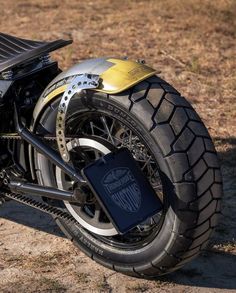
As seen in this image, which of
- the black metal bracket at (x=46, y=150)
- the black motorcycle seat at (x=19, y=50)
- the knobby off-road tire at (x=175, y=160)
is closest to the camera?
the knobby off-road tire at (x=175, y=160)

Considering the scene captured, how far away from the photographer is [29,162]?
3.85 meters

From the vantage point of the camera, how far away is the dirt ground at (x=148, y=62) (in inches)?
143

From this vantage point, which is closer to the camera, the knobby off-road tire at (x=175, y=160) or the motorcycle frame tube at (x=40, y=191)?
the knobby off-road tire at (x=175, y=160)

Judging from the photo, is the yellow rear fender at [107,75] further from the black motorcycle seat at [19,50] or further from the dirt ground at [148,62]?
the dirt ground at [148,62]

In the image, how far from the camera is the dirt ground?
3.64 metres

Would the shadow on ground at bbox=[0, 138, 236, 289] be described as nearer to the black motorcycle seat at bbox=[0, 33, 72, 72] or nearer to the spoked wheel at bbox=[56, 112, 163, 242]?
the spoked wheel at bbox=[56, 112, 163, 242]

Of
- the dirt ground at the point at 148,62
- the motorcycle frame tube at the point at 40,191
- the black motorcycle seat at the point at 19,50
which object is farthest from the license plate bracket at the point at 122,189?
the black motorcycle seat at the point at 19,50

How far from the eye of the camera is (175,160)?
3191 millimetres

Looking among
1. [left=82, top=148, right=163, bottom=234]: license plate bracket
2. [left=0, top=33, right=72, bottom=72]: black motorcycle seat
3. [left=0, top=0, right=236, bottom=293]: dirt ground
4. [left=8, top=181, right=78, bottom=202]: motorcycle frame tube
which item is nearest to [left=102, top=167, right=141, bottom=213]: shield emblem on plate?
[left=82, top=148, right=163, bottom=234]: license plate bracket

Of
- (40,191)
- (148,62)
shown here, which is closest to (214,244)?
(40,191)

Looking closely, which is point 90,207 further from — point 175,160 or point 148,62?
point 148,62

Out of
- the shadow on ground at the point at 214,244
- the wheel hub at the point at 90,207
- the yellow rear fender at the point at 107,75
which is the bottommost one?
the shadow on ground at the point at 214,244

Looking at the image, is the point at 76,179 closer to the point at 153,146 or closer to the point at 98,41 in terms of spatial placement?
the point at 153,146

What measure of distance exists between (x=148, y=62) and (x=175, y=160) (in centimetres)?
437
